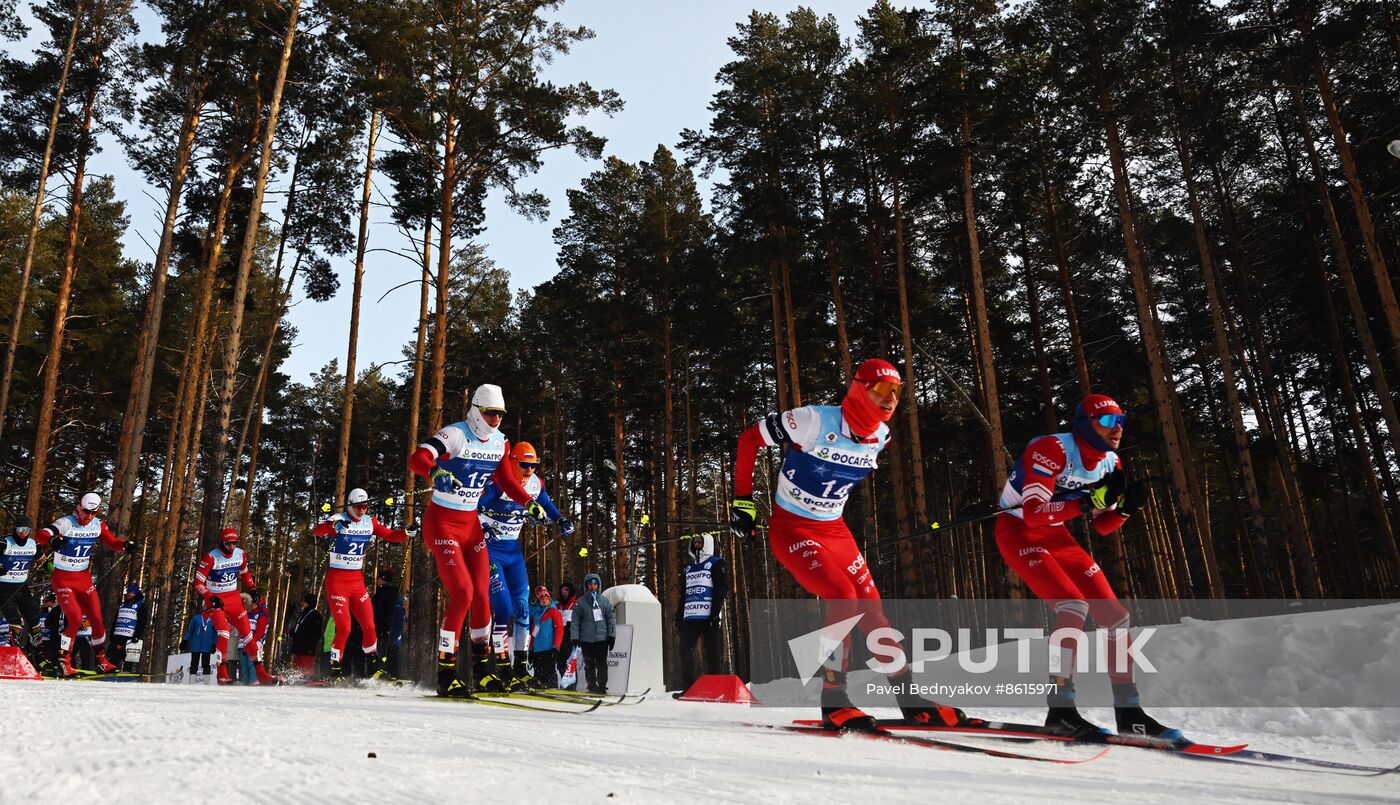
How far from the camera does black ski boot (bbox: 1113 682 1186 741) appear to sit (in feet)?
16.4

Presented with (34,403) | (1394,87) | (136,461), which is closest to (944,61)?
(1394,87)

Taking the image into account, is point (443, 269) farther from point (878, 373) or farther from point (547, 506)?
point (878, 373)

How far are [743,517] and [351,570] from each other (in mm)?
7469

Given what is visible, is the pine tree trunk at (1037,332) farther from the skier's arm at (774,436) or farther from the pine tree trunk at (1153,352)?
the skier's arm at (774,436)

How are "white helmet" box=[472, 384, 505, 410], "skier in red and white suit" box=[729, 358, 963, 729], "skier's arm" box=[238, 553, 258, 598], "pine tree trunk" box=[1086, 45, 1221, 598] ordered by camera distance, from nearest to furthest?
"skier in red and white suit" box=[729, 358, 963, 729] → "white helmet" box=[472, 384, 505, 410] → "skier's arm" box=[238, 553, 258, 598] → "pine tree trunk" box=[1086, 45, 1221, 598]

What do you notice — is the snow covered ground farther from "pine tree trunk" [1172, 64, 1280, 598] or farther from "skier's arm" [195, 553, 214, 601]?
"pine tree trunk" [1172, 64, 1280, 598]

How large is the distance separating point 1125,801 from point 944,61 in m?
20.9

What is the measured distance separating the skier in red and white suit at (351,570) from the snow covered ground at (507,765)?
610 centimetres

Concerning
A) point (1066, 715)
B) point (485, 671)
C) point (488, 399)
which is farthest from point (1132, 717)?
point (488, 399)

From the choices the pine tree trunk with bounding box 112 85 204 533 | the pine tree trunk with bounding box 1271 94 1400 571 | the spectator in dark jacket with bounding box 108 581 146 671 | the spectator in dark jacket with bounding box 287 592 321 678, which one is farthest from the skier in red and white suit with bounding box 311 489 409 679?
the pine tree trunk with bounding box 1271 94 1400 571

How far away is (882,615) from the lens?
5.05 m

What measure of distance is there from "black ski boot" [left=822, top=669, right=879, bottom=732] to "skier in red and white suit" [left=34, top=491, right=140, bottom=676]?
11147mm

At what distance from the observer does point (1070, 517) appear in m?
6.16

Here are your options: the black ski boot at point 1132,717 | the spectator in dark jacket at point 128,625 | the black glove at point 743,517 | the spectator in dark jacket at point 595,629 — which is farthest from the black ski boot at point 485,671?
the spectator in dark jacket at point 128,625
